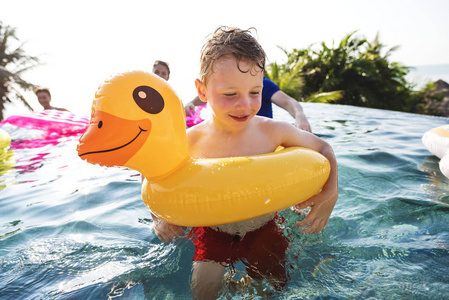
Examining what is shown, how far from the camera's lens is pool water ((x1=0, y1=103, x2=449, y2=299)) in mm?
1816

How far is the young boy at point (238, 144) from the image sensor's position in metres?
1.76

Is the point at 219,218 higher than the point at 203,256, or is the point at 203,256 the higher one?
the point at 219,218

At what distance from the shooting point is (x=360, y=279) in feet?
6.01

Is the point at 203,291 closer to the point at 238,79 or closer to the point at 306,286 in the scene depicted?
the point at 306,286

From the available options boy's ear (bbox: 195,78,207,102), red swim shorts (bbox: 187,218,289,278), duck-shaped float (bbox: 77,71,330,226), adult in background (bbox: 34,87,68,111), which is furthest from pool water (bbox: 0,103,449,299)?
adult in background (bbox: 34,87,68,111)

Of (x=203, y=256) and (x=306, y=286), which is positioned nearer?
(x=306, y=286)

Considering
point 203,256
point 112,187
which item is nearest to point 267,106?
point 112,187

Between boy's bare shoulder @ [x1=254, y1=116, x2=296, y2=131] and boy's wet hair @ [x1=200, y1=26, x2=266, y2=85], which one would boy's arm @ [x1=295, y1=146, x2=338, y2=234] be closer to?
boy's bare shoulder @ [x1=254, y1=116, x2=296, y2=131]

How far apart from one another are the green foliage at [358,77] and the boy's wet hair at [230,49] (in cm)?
1397

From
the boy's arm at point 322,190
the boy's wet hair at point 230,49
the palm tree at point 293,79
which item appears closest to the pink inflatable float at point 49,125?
the boy's wet hair at point 230,49

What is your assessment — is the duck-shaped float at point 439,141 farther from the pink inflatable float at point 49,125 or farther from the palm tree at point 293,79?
the palm tree at point 293,79

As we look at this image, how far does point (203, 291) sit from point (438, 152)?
139 inches

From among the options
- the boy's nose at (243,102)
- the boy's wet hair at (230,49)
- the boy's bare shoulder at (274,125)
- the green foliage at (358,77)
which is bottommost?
the green foliage at (358,77)

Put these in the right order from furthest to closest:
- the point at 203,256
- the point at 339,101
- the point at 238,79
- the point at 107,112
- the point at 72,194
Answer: the point at 339,101
the point at 72,194
the point at 203,256
the point at 238,79
the point at 107,112
